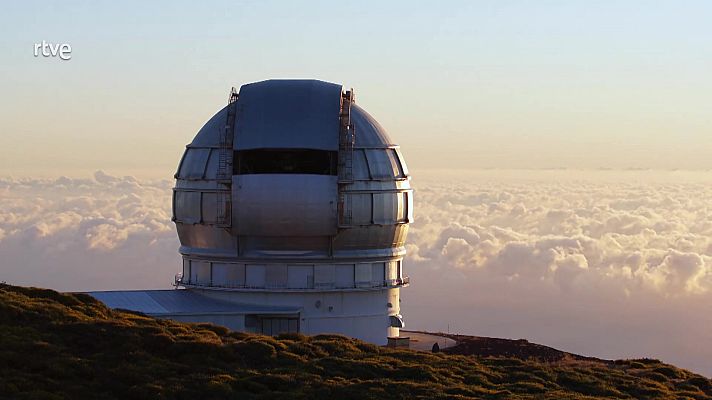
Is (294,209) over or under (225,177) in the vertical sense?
under

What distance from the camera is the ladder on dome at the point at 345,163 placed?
5591cm

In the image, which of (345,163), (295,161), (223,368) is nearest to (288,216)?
(295,161)

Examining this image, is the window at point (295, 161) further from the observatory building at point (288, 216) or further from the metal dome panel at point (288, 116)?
the metal dome panel at point (288, 116)

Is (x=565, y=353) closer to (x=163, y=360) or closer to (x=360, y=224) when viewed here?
(x=360, y=224)

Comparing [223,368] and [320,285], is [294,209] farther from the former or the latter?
[223,368]

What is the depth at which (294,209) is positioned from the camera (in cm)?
5544

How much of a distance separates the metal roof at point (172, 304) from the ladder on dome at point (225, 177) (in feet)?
11.8

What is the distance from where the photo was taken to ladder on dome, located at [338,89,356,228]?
55906 mm

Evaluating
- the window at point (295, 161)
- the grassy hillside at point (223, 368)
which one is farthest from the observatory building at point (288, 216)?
the grassy hillside at point (223, 368)

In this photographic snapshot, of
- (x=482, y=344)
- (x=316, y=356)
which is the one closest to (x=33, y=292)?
(x=316, y=356)

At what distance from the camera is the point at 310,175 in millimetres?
55844

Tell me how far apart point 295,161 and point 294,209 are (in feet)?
7.66

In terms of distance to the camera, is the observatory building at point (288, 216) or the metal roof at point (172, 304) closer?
the metal roof at point (172, 304)

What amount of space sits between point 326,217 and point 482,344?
12067mm
